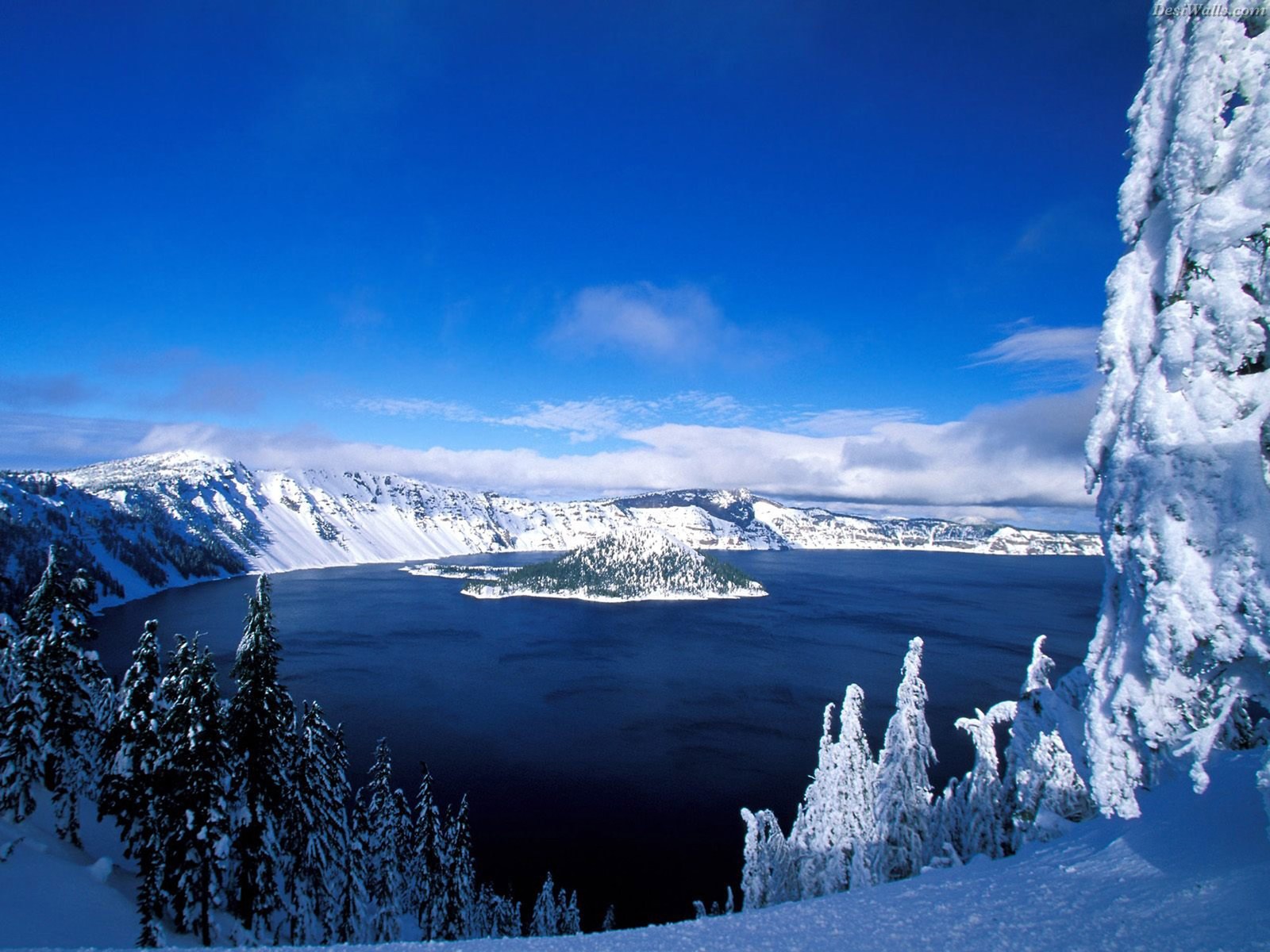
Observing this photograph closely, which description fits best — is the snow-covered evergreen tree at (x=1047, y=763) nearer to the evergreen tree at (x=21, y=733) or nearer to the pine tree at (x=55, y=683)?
the pine tree at (x=55, y=683)

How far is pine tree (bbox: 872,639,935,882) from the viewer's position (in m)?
20.2

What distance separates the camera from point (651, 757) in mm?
64938

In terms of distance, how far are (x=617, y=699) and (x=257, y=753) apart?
2772 inches

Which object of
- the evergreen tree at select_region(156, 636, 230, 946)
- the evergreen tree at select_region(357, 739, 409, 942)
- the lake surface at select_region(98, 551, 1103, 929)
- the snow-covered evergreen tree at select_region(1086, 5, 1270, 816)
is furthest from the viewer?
the lake surface at select_region(98, 551, 1103, 929)

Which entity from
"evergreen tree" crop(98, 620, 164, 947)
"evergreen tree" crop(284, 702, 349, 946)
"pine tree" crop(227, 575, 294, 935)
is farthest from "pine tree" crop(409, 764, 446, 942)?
"evergreen tree" crop(98, 620, 164, 947)

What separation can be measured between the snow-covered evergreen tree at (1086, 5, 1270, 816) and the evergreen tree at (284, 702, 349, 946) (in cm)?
2457

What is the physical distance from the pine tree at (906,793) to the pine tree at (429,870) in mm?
18995

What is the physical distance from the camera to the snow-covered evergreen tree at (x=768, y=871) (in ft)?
78.3

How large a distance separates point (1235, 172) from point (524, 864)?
52.8 meters

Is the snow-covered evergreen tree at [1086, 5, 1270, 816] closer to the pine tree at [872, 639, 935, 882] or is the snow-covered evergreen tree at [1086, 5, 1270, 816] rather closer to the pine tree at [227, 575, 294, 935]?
the pine tree at [872, 639, 935, 882]

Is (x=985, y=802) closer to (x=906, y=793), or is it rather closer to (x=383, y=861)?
(x=906, y=793)

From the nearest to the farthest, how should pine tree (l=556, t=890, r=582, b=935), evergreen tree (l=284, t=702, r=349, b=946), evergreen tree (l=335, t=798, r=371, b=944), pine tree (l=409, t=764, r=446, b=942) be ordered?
evergreen tree (l=284, t=702, r=349, b=946), evergreen tree (l=335, t=798, r=371, b=944), pine tree (l=409, t=764, r=446, b=942), pine tree (l=556, t=890, r=582, b=935)

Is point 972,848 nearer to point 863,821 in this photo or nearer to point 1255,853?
point 863,821

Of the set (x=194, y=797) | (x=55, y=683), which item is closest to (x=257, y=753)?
(x=194, y=797)
